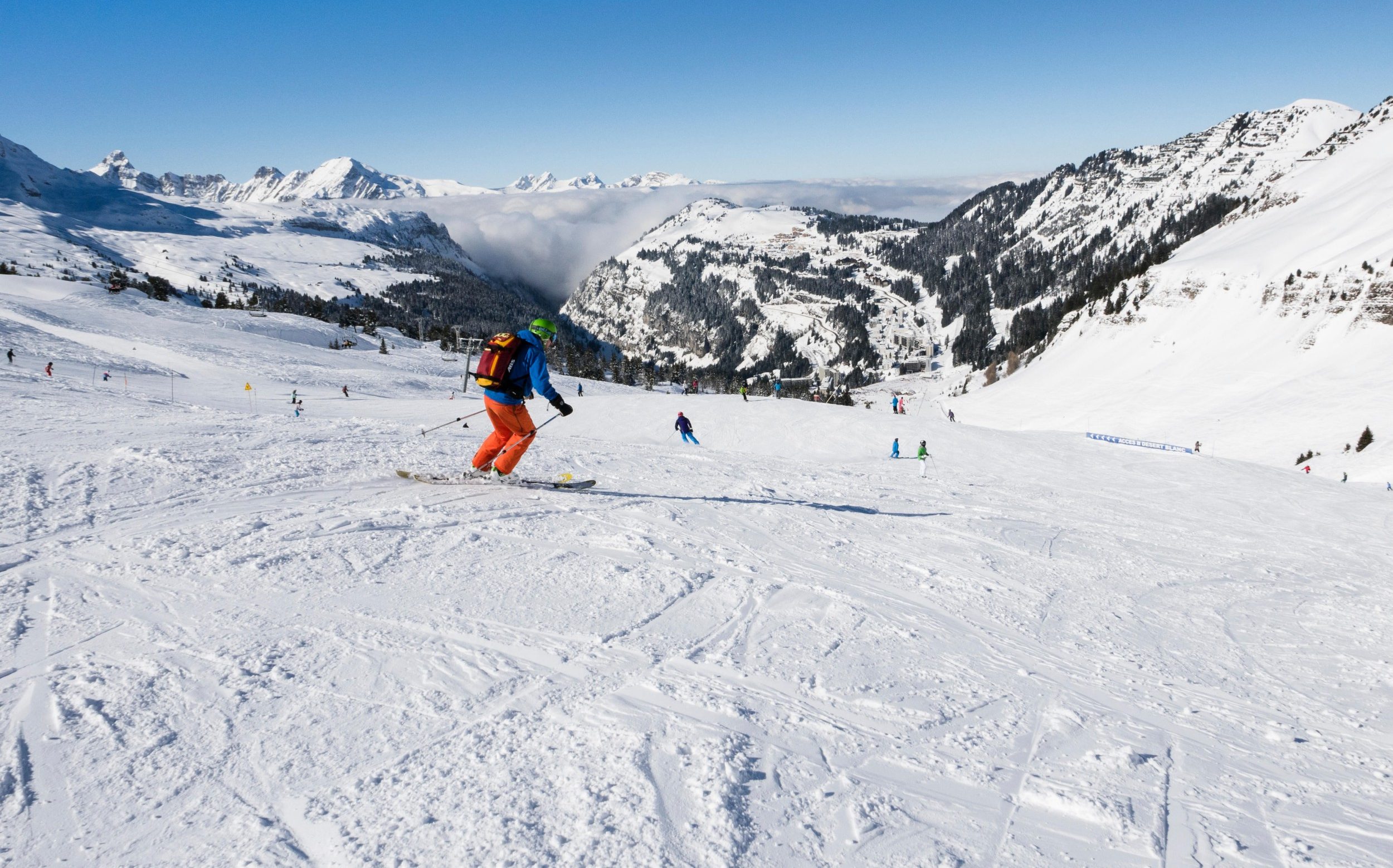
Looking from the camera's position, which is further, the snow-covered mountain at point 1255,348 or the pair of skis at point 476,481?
the snow-covered mountain at point 1255,348

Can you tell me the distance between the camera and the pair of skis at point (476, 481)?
10234mm

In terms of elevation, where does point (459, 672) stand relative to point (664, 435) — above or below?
above

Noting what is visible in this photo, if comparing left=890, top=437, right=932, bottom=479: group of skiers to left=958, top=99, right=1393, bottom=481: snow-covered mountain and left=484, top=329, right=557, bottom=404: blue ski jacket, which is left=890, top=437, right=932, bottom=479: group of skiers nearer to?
left=484, top=329, right=557, bottom=404: blue ski jacket

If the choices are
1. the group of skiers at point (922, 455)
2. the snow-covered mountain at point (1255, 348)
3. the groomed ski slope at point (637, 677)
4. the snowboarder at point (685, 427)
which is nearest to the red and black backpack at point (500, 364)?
the groomed ski slope at point (637, 677)

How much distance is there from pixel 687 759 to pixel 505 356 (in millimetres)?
7176

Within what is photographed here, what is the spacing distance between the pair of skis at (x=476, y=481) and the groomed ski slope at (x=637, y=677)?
0.39 m

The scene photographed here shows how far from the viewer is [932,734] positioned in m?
4.45

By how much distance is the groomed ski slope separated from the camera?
132 inches

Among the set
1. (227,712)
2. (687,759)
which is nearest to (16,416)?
(227,712)

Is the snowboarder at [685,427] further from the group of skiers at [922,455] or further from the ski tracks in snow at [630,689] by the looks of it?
the ski tracks in snow at [630,689]

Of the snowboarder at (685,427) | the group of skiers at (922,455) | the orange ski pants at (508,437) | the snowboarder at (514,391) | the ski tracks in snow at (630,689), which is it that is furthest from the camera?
the snowboarder at (685,427)

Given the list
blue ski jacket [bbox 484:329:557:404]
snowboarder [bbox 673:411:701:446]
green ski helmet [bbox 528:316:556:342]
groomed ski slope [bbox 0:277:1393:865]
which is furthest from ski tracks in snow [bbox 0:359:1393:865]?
snowboarder [bbox 673:411:701:446]

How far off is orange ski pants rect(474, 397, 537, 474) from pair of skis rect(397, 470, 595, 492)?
19 cm

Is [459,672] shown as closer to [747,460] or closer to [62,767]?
[62,767]
